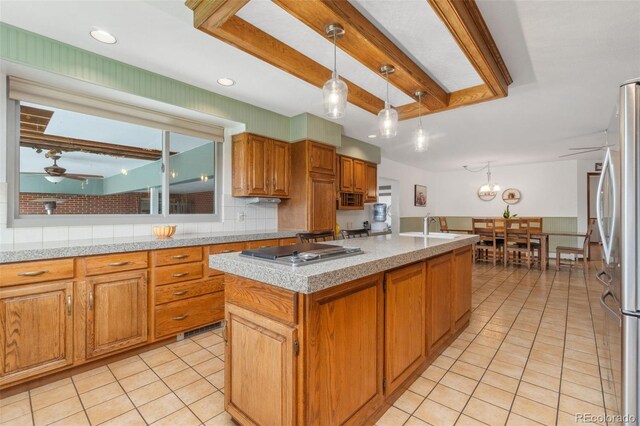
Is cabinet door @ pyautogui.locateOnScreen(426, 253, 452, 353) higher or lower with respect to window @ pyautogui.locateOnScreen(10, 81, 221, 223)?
lower

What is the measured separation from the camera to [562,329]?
2.88 metres

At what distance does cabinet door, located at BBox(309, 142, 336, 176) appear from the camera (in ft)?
12.8

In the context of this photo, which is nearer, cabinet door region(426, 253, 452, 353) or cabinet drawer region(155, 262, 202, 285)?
cabinet door region(426, 253, 452, 353)

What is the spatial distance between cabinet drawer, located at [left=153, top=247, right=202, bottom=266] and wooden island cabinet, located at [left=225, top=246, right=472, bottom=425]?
1.24 m

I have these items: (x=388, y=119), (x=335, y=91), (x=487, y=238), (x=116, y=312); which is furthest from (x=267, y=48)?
(x=487, y=238)

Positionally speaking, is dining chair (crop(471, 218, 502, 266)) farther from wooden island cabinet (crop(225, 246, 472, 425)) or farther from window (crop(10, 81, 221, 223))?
window (crop(10, 81, 221, 223))

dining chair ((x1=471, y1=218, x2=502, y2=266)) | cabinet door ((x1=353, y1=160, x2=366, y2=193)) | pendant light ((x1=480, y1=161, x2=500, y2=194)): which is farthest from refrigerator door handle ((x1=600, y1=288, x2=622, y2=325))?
pendant light ((x1=480, y1=161, x2=500, y2=194))

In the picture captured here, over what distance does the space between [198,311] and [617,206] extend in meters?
3.07

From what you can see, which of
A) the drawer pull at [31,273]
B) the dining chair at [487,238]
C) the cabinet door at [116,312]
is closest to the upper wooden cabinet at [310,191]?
the cabinet door at [116,312]

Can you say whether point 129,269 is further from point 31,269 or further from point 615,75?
point 615,75

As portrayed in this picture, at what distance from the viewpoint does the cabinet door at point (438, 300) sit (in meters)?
2.13

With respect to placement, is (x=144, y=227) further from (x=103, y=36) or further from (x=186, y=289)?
(x=103, y=36)

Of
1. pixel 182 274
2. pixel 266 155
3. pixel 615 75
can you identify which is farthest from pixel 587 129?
pixel 182 274

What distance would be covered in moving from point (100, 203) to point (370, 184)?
405cm
